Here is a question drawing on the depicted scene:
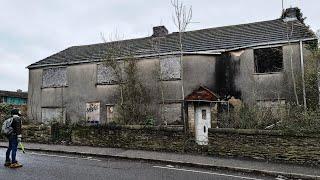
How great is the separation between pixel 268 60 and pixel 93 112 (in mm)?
11664

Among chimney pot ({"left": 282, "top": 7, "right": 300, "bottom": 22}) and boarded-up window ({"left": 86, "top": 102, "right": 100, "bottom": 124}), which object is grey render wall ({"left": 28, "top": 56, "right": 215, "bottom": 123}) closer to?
boarded-up window ({"left": 86, "top": 102, "right": 100, "bottom": 124})

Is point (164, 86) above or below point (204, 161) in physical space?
above

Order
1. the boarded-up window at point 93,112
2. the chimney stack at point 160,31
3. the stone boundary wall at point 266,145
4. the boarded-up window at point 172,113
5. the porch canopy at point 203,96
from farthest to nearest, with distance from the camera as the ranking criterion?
the chimney stack at point 160,31 < the boarded-up window at point 93,112 < the boarded-up window at point 172,113 < the porch canopy at point 203,96 < the stone boundary wall at point 266,145

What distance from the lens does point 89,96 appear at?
80.7ft

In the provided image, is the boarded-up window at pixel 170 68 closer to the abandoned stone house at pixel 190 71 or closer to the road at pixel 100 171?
the abandoned stone house at pixel 190 71

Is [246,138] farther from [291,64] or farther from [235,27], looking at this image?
[235,27]

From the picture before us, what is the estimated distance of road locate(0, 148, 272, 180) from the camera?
9.61 metres

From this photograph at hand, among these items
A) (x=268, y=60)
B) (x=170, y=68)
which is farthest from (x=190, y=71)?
(x=268, y=60)

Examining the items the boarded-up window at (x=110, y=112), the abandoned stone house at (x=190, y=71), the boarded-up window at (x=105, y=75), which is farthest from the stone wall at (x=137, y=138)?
the boarded-up window at (x=105, y=75)

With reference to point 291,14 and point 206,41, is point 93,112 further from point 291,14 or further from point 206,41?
point 291,14

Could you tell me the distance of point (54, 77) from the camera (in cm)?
2622

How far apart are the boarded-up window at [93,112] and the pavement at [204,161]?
807cm

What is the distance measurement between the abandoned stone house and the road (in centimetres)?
721

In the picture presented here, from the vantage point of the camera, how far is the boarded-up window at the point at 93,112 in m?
24.2
